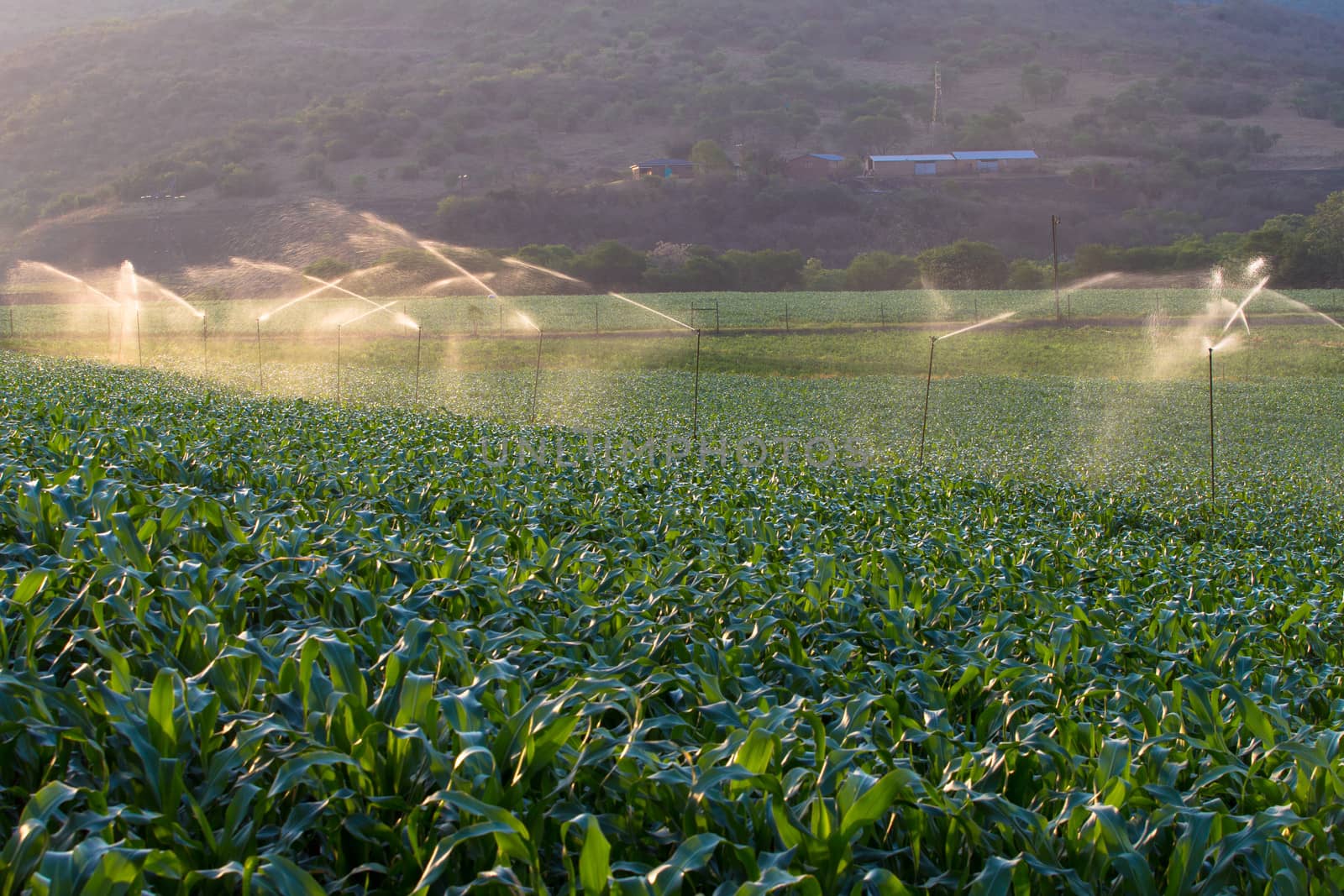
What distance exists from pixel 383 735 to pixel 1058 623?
12.6 feet

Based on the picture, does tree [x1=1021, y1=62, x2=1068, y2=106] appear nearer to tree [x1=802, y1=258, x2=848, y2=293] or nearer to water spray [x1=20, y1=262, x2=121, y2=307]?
tree [x1=802, y1=258, x2=848, y2=293]

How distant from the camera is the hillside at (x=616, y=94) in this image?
103188 mm

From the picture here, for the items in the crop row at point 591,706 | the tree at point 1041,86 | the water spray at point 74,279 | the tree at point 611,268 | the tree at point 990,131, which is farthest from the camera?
the tree at point 1041,86

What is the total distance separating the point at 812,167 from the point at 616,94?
38.5 meters

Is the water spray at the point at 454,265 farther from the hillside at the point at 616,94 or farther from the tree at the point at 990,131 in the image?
the tree at the point at 990,131

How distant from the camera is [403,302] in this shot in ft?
193

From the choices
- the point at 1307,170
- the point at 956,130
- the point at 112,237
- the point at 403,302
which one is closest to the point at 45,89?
the point at 112,237

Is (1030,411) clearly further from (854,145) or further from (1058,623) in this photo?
(854,145)

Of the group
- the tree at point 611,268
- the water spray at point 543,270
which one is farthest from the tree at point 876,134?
the water spray at point 543,270

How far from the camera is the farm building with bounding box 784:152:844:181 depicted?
357 feet

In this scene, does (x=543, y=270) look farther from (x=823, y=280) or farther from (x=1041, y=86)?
(x=1041, y=86)

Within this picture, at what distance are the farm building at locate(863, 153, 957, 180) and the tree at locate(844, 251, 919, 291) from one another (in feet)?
122

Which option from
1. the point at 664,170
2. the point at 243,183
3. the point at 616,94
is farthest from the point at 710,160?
the point at 243,183

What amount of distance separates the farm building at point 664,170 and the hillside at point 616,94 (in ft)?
18.4
